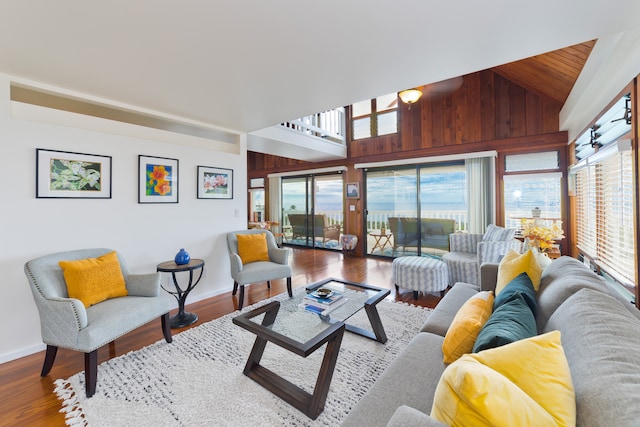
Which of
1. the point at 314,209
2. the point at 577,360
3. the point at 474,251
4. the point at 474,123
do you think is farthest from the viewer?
the point at 314,209

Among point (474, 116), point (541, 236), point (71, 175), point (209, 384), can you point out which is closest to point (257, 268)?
point (209, 384)

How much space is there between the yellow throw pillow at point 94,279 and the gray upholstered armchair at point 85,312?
61mm

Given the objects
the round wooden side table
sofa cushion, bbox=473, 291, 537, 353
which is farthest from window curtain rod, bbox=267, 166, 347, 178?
sofa cushion, bbox=473, 291, 537, 353

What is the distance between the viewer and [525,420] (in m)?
0.68

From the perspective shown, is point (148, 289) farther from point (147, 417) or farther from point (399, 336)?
point (399, 336)

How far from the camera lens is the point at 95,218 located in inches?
107

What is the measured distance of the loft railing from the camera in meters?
5.23

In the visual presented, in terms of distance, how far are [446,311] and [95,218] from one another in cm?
335

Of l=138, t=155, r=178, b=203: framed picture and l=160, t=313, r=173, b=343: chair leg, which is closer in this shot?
l=160, t=313, r=173, b=343: chair leg

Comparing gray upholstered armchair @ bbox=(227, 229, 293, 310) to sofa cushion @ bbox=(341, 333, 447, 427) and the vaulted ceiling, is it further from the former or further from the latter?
the vaulted ceiling

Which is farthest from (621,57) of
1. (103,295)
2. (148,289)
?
(103,295)

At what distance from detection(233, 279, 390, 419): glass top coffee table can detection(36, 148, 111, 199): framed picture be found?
2.09 m

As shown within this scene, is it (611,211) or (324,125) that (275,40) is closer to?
(611,211)

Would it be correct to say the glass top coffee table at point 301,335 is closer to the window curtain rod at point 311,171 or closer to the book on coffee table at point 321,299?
the book on coffee table at point 321,299
